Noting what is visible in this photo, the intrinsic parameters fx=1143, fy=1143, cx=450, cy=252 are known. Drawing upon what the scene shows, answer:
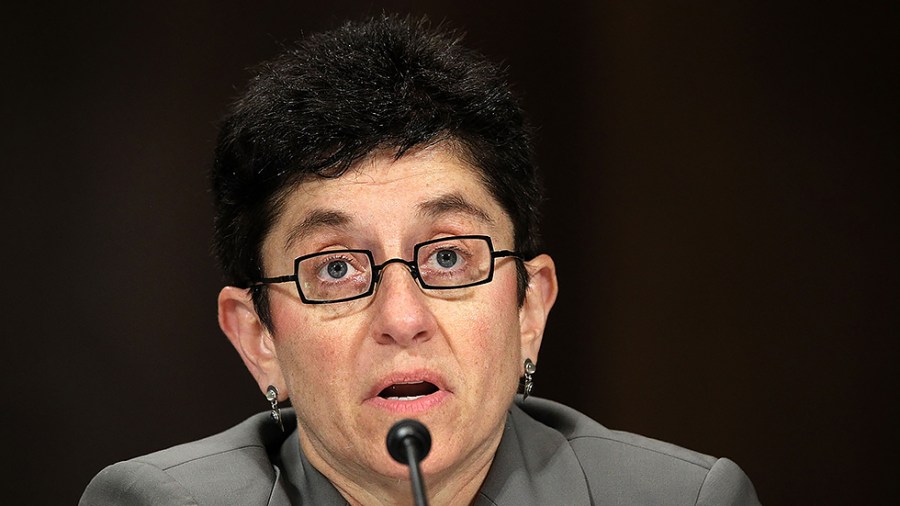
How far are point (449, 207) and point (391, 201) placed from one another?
0.10 meters

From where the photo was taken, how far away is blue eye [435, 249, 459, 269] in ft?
5.83

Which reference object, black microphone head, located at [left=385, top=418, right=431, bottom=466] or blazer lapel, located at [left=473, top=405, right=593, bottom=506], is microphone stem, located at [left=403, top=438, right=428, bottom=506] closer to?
black microphone head, located at [left=385, top=418, right=431, bottom=466]

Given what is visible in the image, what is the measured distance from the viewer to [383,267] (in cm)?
173

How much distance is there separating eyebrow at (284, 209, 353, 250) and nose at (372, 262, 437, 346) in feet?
0.36

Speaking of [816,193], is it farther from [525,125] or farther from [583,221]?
[525,125]

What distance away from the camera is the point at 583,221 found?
2.91 meters

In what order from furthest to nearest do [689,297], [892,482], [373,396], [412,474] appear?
[689,297] < [892,482] < [373,396] < [412,474]

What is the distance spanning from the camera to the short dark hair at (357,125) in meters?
1.82

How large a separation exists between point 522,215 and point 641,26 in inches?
40.2

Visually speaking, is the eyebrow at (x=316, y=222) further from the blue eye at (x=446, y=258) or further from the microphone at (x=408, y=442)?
the microphone at (x=408, y=442)

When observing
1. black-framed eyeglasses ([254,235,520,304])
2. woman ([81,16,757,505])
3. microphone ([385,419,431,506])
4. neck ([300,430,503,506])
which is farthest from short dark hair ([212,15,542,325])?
microphone ([385,419,431,506])

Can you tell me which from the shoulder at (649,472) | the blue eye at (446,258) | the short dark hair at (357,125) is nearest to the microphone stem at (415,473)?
the blue eye at (446,258)

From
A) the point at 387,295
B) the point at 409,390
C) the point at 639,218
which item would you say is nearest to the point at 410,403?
the point at 409,390

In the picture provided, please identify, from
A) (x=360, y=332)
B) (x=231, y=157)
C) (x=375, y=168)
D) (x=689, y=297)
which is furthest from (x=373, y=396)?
(x=689, y=297)
